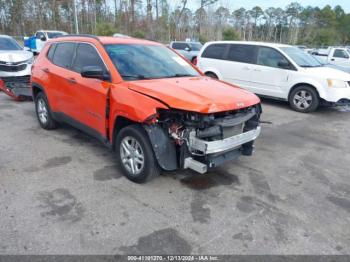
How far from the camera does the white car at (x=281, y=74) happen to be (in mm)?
7988

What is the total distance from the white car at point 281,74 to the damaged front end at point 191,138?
5.50m

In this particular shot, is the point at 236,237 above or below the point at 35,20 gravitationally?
below

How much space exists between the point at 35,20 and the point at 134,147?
41358mm

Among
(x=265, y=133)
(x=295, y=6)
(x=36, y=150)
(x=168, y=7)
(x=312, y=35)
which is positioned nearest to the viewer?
(x=36, y=150)

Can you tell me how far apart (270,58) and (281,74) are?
616 millimetres

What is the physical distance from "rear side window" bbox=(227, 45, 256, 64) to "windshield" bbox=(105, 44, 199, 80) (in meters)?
4.72

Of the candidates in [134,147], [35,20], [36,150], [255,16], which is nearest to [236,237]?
[134,147]

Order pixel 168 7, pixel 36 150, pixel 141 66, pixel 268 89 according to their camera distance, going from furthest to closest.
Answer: pixel 168 7 < pixel 268 89 < pixel 36 150 < pixel 141 66

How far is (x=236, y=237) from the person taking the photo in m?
2.88

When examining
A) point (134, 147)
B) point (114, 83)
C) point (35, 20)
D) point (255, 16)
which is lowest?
point (134, 147)

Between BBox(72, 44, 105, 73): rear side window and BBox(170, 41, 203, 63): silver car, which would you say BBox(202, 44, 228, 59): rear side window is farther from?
BBox(170, 41, 203, 63): silver car

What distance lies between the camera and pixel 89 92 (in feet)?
13.9

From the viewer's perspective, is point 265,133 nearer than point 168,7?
Yes

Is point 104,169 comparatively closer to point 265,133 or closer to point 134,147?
point 134,147
